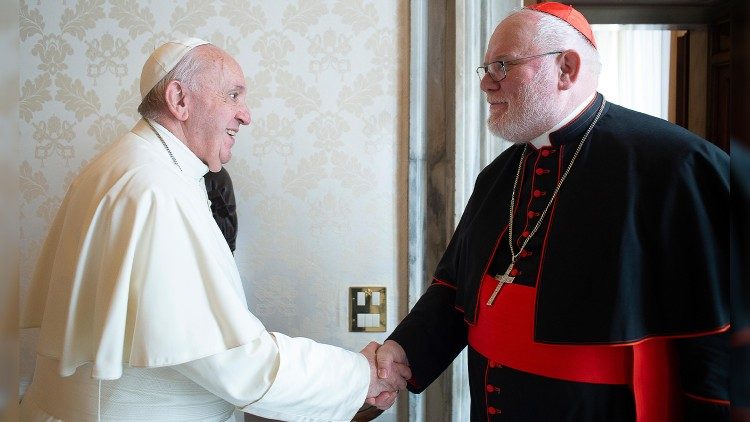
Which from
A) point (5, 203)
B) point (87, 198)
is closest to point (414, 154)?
point (87, 198)

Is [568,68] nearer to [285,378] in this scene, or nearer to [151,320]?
[285,378]

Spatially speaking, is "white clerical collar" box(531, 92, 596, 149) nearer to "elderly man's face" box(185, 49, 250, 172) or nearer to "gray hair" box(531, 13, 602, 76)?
"gray hair" box(531, 13, 602, 76)

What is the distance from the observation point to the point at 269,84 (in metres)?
3.11

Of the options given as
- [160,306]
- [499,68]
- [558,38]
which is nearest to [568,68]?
[558,38]

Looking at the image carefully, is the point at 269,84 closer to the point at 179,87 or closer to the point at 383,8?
the point at 383,8

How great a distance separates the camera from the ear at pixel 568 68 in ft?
6.86

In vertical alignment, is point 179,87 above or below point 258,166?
above

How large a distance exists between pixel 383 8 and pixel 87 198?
1728 millimetres

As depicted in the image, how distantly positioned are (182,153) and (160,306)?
524mm

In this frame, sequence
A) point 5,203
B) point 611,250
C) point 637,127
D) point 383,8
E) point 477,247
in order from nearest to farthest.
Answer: point 5,203, point 611,250, point 637,127, point 477,247, point 383,8

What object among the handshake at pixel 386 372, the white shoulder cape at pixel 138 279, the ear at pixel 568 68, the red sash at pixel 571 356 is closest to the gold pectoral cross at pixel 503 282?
the red sash at pixel 571 356

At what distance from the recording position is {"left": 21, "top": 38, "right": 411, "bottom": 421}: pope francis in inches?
68.4

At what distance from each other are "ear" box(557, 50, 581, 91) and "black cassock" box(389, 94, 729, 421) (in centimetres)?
12

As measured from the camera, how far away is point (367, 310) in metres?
3.19
